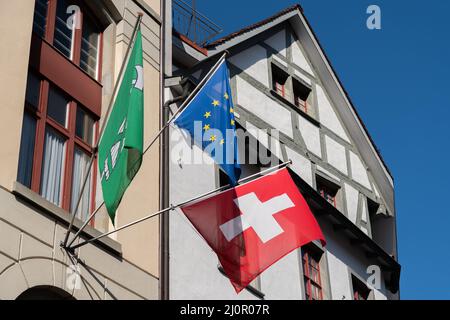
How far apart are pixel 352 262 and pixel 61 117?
30.7 feet

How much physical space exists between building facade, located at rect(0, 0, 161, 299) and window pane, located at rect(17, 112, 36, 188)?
0.05ft

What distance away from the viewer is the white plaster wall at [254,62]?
59.6 ft

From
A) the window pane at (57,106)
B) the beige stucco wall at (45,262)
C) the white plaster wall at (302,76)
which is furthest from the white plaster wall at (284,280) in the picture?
the window pane at (57,106)

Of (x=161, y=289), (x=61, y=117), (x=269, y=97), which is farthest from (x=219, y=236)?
(x=269, y=97)

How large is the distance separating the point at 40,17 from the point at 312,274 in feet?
26.2

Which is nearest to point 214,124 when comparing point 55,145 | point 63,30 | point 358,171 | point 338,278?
point 55,145

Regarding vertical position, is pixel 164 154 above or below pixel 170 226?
above

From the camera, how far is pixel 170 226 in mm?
13219

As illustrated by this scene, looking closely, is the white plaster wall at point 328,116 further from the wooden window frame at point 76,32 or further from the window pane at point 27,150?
the window pane at point 27,150

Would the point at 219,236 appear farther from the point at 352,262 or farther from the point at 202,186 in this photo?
the point at 352,262

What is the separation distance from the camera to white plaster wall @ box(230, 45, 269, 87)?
18172 millimetres

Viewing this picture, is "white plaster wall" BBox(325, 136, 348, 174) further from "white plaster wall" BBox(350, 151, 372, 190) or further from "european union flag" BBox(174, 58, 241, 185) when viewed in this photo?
"european union flag" BBox(174, 58, 241, 185)

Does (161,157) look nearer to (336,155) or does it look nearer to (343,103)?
(336,155)

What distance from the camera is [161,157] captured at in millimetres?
13445
